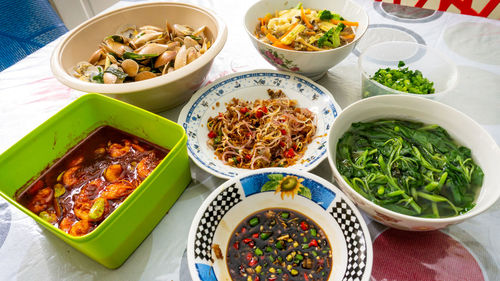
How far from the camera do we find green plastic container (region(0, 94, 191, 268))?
87cm

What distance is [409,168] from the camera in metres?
1.03

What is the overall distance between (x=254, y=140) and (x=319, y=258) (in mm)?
595

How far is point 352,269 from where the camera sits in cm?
84

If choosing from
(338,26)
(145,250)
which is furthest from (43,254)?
(338,26)

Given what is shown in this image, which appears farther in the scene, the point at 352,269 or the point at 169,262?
the point at 169,262

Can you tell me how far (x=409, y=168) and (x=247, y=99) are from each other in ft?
2.75

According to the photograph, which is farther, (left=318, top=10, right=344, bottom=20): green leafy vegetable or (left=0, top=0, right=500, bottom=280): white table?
(left=318, top=10, right=344, bottom=20): green leafy vegetable

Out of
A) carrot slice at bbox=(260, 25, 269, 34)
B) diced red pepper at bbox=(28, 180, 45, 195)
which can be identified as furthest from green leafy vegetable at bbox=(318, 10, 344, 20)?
diced red pepper at bbox=(28, 180, 45, 195)

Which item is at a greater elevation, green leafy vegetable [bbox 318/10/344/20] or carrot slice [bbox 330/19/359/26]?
green leafy vegetable [bbox 318/10/344/20]

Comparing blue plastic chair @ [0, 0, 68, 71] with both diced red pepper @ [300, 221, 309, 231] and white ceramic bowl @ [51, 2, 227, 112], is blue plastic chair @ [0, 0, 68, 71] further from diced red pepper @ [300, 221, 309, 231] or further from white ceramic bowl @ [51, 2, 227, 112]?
diced red pepper @ [300, 221, 309, 231]

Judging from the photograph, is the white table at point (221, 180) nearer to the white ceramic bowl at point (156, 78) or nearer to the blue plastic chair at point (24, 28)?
the white ceramic bowl at point (156, 78)

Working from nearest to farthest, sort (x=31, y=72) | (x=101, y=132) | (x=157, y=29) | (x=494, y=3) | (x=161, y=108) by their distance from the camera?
(x=101, y=132) → (x=161, y=108) → (x=157, y=29) → (x=31, y=72) → (x=494, y=3)

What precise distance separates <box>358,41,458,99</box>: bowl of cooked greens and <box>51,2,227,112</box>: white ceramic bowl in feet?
2.54

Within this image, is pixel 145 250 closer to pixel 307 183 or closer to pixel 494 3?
pixel 307 183
